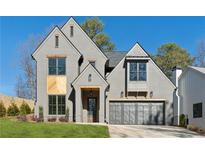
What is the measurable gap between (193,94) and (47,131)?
1502 cm

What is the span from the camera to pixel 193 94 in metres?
36.6

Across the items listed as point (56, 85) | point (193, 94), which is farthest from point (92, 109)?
point (193, 94)

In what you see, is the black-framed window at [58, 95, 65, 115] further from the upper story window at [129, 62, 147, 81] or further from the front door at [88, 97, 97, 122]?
the upper story window at [129, 62, 147, 81]

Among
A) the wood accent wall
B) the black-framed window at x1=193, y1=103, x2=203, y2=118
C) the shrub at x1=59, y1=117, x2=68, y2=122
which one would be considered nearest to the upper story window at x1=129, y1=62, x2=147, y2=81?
the wood accent wall

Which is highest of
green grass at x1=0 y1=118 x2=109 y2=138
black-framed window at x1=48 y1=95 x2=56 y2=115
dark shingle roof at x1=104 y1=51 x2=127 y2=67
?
dark shingle roof at x1=104 y1=51 x2=127 y2=67

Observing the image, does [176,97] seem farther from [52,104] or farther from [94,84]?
[52,104]

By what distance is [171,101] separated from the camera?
41188mm

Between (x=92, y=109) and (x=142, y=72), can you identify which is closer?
(x=92, y=109)

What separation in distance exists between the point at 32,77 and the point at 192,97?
99.0 feet

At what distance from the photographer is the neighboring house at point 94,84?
3878cm

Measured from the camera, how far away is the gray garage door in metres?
41.3

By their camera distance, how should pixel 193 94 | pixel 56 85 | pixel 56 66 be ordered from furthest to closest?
pixel 56 66, pixel 56 85, pixel 193 94

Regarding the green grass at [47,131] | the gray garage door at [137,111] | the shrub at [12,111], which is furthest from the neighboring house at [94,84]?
the green grass at [47,131]

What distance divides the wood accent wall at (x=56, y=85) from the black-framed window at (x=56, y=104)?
447 millimetres
